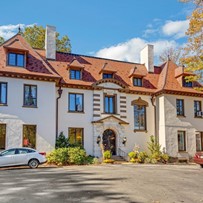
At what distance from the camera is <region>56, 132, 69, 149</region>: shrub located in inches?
850

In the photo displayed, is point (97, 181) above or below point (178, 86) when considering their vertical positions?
below

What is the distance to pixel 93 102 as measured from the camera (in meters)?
24.0

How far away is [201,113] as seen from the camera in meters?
26.7

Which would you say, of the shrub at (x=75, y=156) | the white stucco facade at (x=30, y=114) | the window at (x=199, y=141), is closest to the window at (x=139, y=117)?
the window at (x=199, y=141)

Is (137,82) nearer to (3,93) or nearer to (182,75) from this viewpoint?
(182,75)

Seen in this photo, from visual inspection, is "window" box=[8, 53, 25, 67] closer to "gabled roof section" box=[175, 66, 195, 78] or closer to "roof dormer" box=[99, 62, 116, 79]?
"roof dormer" box=[99, 62, 116, 79]

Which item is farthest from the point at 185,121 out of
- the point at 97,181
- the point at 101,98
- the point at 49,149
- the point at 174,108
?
the point at 97,181

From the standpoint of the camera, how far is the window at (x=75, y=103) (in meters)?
23.3

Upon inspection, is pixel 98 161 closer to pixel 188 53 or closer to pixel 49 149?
pixel 49 149

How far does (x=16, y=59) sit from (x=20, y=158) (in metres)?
8.20

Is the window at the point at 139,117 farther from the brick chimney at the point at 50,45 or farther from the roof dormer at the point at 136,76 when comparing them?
the brick chimney at the point at 50,45

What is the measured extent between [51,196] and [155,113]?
744 inches

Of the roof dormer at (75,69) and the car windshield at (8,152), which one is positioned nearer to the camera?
the car windshield at (8,152)

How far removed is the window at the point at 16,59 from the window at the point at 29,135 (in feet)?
15.5
